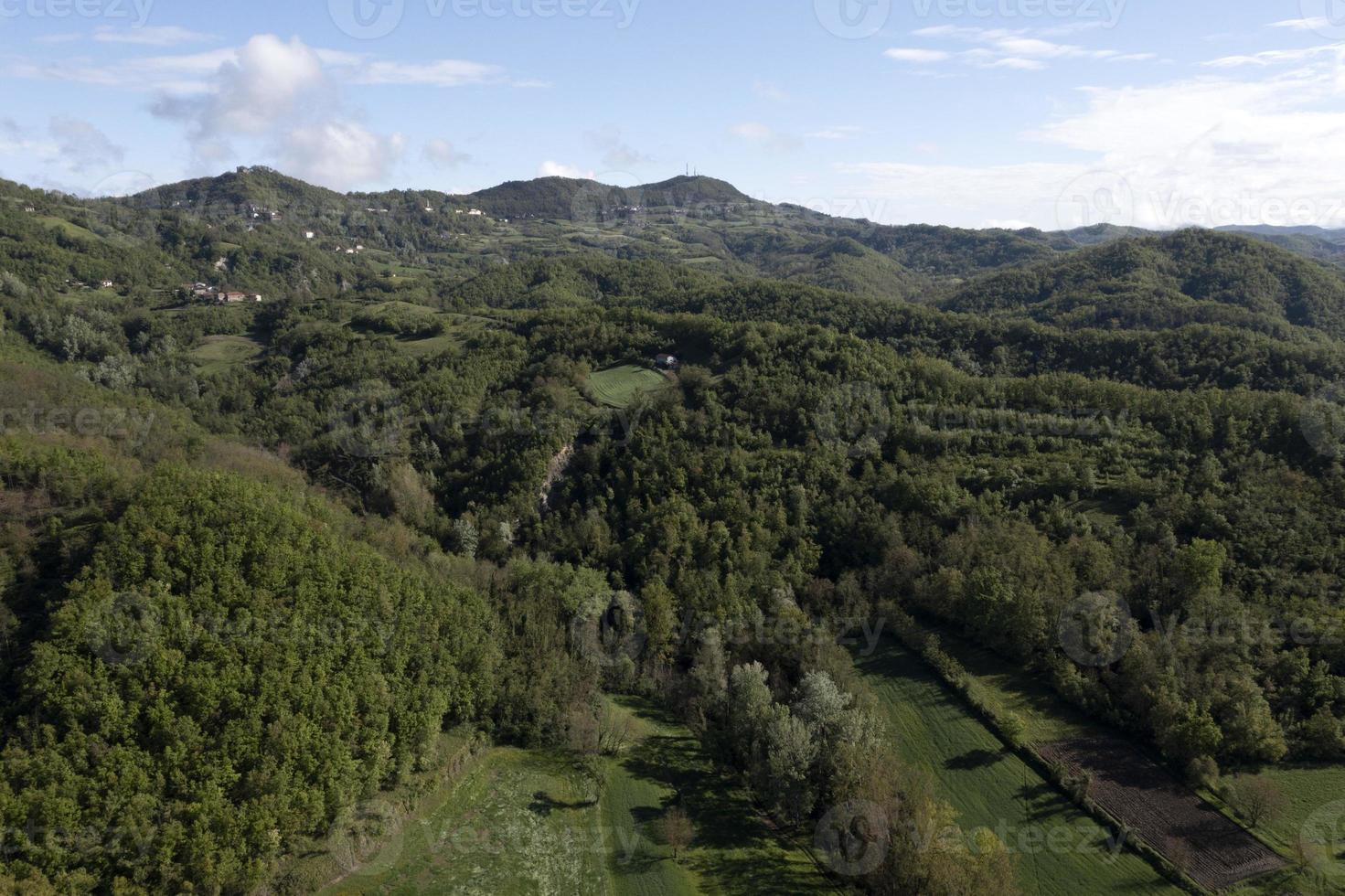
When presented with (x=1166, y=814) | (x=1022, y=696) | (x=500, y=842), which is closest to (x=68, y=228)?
(x=500, y=842)

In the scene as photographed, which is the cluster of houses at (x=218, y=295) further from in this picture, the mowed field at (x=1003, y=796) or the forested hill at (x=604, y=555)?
the mowed field at (x=1003, y=796)

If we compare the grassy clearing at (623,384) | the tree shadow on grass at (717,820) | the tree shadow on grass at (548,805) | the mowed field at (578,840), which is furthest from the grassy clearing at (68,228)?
Answer: the tree shadow on grass at (717,820)

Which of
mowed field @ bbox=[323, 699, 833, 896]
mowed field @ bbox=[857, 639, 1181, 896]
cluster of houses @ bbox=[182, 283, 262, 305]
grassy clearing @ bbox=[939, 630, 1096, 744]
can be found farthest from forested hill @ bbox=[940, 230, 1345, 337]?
cluster of houses @ bbox=[182, 283, 262, 305]

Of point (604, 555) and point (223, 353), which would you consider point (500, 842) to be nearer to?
point (604, 555)

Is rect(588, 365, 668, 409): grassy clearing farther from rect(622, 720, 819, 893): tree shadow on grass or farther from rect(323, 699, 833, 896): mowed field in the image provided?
rect(323, 699, 833, 896): mowed field

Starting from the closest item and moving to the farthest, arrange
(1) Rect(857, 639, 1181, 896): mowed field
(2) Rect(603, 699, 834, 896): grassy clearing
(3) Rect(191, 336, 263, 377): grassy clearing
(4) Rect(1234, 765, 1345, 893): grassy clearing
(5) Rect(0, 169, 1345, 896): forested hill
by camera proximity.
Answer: (5) Rect(0, 169, 1345, 896): forested hill, (4) Rect(1234, 765, 1345, 893): grassy clearing, (1) Rect(857, 639, 1181, 896): mowed field, (2) Rect(603, 699, 834, 896): grassy clearing, (3) Rect(191, 336, 263, 377): grassy clearing

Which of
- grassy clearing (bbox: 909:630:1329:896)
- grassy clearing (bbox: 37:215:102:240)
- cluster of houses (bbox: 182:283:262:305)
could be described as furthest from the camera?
grassy clearing (bbox: 37:215:102:240)
